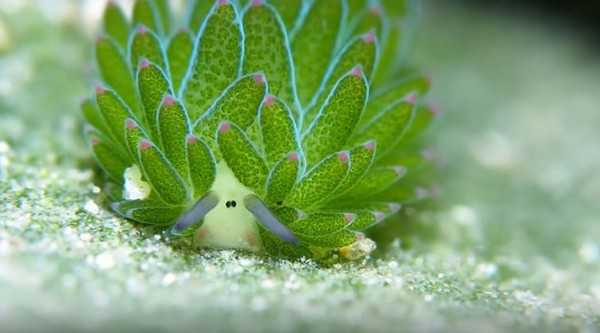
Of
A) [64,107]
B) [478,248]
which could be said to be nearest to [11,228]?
[64,107]

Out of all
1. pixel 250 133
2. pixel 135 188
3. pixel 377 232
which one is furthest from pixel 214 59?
pixel 377 232

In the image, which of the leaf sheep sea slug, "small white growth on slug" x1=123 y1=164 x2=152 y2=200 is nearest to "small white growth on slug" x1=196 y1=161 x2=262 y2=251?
the leaf sheep sea slug

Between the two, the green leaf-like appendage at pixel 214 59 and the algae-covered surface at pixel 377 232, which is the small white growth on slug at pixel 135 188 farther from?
the green leaf-like appendage at pixel 214 59

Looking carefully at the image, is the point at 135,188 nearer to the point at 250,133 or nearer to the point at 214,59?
the point at 250,133

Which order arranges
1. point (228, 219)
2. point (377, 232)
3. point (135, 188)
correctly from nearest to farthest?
point (228, 219), point (135, 188), point (377, 232)

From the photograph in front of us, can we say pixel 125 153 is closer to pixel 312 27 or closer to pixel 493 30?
pixel 312 27

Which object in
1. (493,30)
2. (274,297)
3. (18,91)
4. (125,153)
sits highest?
(493,30)
